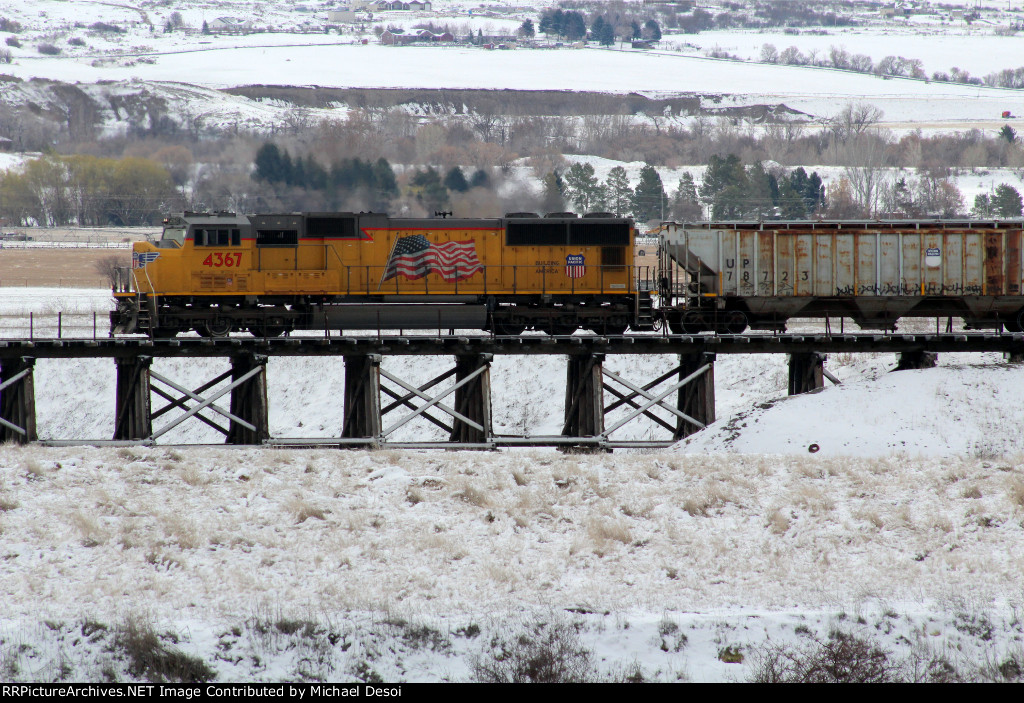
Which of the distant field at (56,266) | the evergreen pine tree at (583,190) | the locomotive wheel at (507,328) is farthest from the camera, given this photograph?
the evergreen pine tree at (583,190)

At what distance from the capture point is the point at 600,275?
1005 inches

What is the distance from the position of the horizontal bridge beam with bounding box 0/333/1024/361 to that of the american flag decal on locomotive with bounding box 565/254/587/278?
3.51m

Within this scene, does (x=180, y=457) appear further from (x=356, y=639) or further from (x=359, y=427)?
(x=356, y=639)

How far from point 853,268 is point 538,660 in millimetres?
17723

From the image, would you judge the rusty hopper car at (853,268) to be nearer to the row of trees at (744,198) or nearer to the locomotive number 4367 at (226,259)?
the locomotive number 4367 at (226,259)

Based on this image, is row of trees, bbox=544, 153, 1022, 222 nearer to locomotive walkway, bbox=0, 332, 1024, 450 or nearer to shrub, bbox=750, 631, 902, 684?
locomotive walkway, bbox=0, 332, 1024, 450

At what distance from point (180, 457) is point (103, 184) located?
87.8 meters

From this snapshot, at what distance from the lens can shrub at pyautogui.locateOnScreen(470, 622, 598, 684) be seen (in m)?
11.1

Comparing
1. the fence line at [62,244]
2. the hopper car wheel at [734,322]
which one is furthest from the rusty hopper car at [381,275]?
the fence line at [62,244]

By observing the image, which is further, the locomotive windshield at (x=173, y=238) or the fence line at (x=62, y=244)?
the fence line at (x=62, y=244)

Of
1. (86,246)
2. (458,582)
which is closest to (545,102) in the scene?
(86,246)

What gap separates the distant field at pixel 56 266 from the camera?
62.3m

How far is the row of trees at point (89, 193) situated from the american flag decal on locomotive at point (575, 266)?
74.7m

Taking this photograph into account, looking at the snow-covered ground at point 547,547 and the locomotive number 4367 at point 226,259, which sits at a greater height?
the locomotive number 4367 at point 226,259
